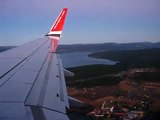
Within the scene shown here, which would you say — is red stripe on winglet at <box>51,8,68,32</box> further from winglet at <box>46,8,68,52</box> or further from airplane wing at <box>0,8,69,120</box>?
airplane wing at <box>0,8,69,120</box>

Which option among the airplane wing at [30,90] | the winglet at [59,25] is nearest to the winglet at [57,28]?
the winglet at [59,25]

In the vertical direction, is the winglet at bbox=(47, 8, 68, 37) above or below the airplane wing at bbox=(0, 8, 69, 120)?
above

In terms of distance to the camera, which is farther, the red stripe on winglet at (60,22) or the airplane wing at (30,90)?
the red stripe on winglet at (60,22)

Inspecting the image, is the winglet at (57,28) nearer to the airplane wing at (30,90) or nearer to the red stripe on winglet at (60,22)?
the red stripe on winglet at (60,22)

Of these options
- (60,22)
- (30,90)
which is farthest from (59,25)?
(30,90)

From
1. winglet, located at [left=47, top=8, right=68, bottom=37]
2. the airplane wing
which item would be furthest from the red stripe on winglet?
the airplane wing

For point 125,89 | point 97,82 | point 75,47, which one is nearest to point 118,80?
point 97,82

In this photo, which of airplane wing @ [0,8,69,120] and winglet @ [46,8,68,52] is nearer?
airplane wing @ [0,8,69,120]
